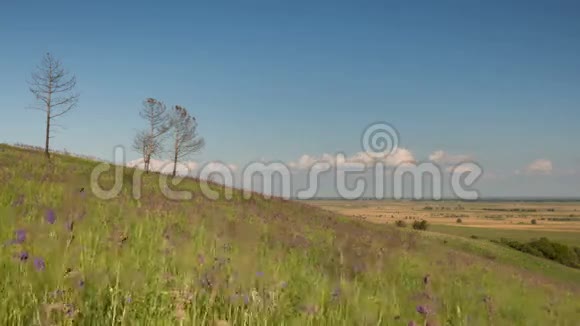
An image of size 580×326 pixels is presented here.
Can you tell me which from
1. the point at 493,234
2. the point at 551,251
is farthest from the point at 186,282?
the point at 493,234

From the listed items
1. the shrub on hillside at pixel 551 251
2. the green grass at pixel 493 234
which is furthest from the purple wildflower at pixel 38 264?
the green grass at pixel 493 234

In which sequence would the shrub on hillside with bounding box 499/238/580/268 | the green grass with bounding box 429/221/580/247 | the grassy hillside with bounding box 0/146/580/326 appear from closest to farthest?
the grassy hillside with bounding box 0/146/580/326 → the shrub on hillside with bounding box 499/238/580/268 → the green grass with bounding box 429/221/580/247

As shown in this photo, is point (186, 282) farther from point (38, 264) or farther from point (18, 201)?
point (18, 201)

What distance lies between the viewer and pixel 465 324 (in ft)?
12.6

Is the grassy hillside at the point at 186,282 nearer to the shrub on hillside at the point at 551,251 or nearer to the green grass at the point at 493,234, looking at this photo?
the shrub on hillside at the point at 551,251

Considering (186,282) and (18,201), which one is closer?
(186,282)

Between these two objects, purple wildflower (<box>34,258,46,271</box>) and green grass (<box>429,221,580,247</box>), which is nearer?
purple wildflower (<box>34,258,46,271</box>)

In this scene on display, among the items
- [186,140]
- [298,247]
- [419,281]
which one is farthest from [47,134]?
[419,281]

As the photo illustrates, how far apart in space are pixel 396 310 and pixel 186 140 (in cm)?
4586

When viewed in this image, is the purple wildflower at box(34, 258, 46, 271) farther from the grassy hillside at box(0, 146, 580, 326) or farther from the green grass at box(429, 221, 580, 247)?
the green grass at box(429, 221, 580, 247)

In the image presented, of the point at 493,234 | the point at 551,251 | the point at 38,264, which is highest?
the point at 38,264

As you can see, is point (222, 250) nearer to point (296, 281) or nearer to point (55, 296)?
point (296, 281)

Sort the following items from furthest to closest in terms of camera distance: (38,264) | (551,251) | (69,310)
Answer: (551,251) < (38,264) < (69,310)

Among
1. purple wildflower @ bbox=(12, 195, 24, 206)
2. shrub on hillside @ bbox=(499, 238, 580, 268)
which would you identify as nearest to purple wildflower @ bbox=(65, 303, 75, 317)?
purple wildflower @ bbox=(12, 195, 24, 206)
